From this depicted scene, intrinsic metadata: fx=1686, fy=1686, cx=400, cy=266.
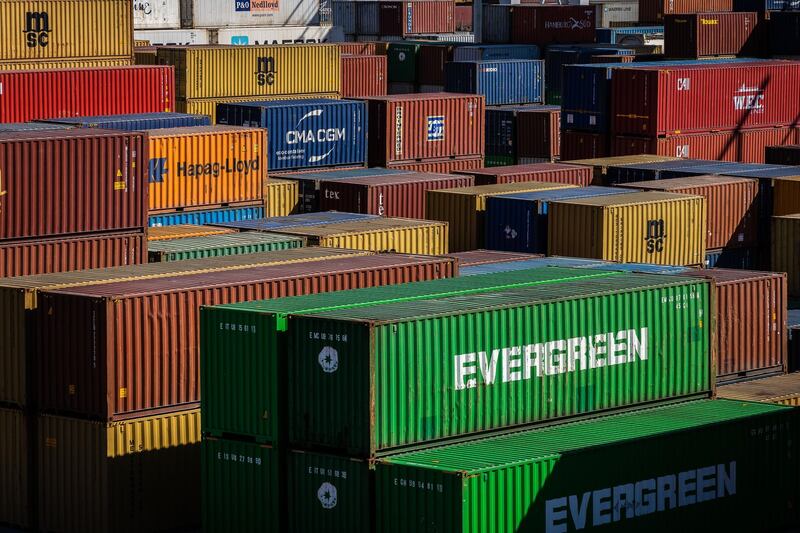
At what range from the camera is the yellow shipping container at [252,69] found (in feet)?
212

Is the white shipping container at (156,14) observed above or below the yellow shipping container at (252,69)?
above

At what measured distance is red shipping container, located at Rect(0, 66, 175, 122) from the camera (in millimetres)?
53719

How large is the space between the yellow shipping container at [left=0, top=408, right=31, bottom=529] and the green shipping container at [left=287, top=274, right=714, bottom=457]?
7.07m

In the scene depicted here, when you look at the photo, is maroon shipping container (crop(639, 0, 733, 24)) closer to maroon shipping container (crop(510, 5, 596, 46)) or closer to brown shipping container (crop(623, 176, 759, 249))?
maroon shipping container (crop(510, 5, 596, 46))

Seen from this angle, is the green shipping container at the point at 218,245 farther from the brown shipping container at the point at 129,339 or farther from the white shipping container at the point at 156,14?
the white shipping container at the point at 156,14

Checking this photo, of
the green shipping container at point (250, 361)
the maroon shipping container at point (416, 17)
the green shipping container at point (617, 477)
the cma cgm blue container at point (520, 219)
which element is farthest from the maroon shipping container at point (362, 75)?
the green shipping container at point (250, 361)

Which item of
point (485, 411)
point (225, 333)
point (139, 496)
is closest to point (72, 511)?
point (139, 496)

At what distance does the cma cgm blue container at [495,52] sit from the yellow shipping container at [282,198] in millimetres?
38013

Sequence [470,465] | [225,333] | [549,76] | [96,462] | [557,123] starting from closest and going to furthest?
[470,465] → [225,333] → [96,462] → [557,123] → [549,76]

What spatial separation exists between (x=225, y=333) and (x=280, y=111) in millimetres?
26310

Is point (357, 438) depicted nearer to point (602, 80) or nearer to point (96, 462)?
point (96, 462)

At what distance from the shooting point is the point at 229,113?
57.2 m

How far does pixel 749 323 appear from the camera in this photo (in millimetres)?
38344

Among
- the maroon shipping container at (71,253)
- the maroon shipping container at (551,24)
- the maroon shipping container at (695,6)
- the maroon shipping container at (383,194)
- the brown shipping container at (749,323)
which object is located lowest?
the brown shipping container at (749,323)
